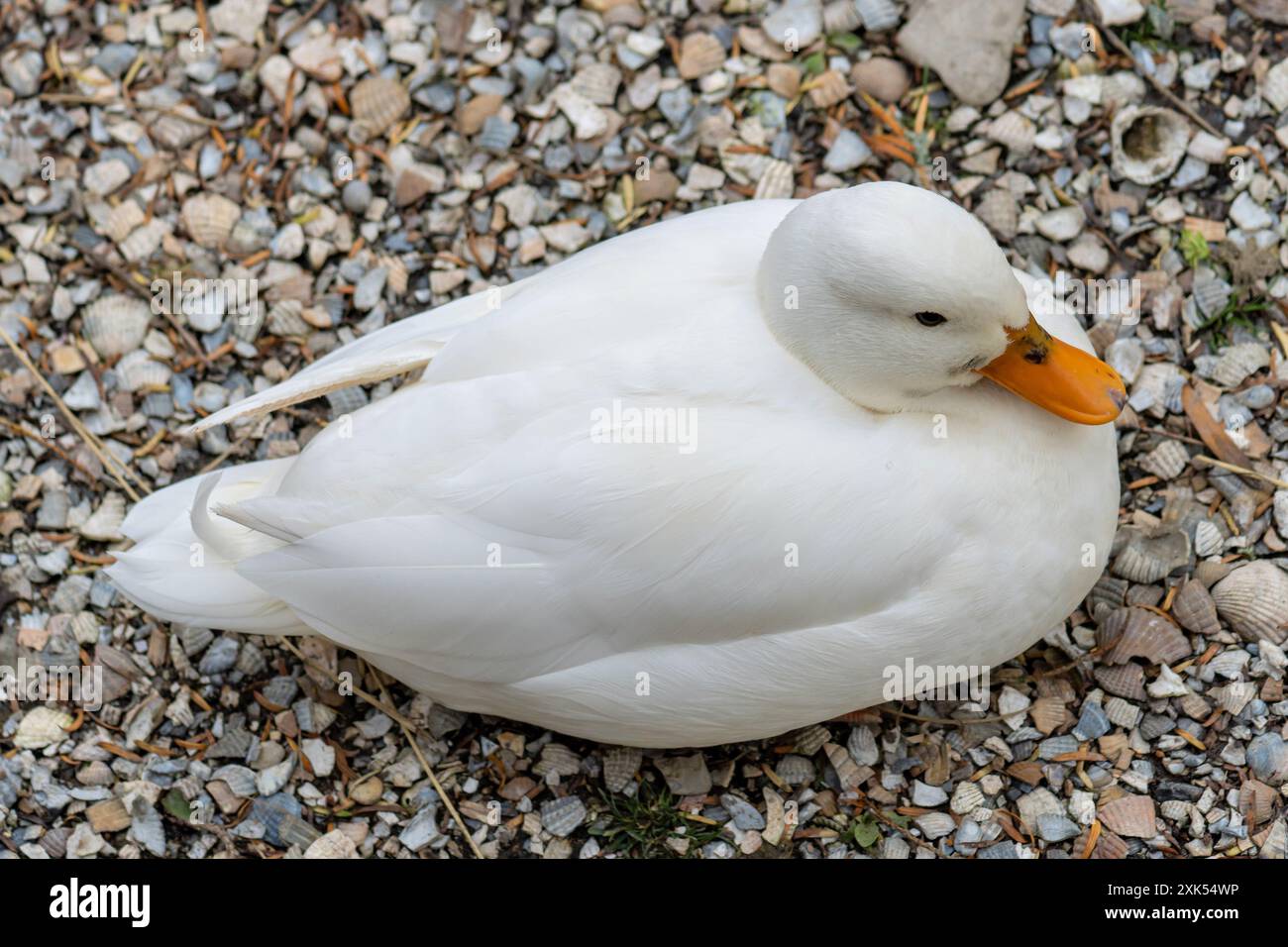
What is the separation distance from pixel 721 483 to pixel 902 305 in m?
0.40

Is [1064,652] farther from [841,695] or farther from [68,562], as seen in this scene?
[68,562]

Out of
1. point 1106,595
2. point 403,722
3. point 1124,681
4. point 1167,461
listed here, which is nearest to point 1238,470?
point 1167,461

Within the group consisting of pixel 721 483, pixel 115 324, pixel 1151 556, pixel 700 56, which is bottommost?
pixel 1151 556

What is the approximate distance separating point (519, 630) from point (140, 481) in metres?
1.33

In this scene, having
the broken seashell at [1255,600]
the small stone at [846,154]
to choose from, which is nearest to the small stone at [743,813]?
the broken seashell at [1255,600]

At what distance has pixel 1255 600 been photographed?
280 cm

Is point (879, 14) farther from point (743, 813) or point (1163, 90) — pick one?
point (743, 813)

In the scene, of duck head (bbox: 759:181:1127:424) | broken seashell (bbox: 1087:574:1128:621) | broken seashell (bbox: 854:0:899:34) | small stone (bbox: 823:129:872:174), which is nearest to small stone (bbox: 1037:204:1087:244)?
small stone (bbox: 823:129:872:174)

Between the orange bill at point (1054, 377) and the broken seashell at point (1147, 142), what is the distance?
104 cm

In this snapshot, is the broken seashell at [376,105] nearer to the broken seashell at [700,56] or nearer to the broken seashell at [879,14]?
the broken seashell at [700,56]

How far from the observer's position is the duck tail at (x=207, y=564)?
259 centimetres

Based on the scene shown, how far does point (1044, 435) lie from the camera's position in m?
2.41

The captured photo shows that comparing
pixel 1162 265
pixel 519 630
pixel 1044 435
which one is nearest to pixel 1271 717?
pixel 1044 435

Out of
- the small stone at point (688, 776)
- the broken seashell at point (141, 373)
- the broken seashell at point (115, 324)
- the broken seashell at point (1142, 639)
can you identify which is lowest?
the small stone at point (688, 776)
